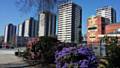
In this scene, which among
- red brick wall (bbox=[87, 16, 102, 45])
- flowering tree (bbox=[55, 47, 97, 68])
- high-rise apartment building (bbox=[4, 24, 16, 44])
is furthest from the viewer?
high-rise apartment building (bbox=[4, 24, 16, 44])

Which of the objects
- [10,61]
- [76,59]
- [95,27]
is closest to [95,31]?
[95,27]

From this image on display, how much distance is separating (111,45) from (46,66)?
6242 millimetres

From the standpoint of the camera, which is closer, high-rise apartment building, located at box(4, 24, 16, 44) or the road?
the road

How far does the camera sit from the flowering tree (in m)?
8.22

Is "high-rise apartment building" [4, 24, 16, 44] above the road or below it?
above

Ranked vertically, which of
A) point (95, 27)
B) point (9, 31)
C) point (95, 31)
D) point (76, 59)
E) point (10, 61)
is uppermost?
point (95, 27)

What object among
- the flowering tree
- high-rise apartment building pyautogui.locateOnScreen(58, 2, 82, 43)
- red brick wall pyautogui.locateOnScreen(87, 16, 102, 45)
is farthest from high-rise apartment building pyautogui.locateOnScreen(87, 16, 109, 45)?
the flowering tree

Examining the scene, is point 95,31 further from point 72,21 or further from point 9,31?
point 9,31

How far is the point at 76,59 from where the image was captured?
8.62 m

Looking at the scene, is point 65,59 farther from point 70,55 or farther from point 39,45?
point 39,45

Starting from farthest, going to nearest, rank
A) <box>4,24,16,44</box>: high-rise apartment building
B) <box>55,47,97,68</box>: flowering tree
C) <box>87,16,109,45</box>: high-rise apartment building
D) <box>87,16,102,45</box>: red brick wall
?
<box>4,24,16,44</box>: high-rise apartment building
<box>87,16,109,45</box>: high-rise apartment building
<box>87,16,102,45</box>: red brick wall
<box>55,47,97,68</box>: flowering tree

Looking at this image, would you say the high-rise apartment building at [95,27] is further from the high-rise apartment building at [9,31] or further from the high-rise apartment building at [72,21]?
the high-rise apartment building at [9,31]

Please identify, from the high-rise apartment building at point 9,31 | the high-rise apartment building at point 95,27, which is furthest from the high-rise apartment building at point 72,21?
the high-rise apartment building at point 9,31

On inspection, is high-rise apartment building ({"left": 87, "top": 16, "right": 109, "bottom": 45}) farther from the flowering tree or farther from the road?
the flowering tree
